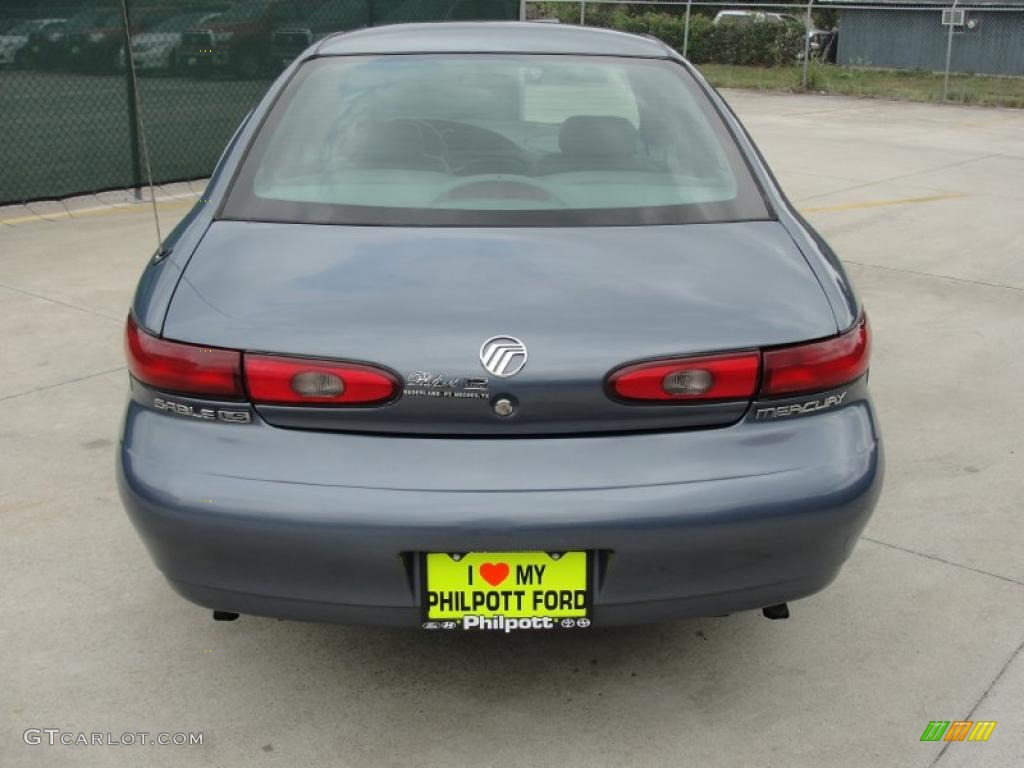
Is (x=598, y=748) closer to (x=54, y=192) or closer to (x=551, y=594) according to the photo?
(x=551, y=594)

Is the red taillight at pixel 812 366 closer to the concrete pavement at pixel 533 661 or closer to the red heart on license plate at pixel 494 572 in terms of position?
the red heart on license plate at pixel 494 572

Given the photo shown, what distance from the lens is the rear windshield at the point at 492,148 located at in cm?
299

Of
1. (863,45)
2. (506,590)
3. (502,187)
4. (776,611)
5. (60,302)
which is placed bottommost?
(863,45)

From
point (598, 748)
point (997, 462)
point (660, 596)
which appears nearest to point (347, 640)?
point (598, 748)

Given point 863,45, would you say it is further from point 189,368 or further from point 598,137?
point 189,368

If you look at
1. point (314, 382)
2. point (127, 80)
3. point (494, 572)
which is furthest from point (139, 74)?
point (494, 572)

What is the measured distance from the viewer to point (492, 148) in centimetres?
327

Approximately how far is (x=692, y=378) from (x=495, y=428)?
416 mm

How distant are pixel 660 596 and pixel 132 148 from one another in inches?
330

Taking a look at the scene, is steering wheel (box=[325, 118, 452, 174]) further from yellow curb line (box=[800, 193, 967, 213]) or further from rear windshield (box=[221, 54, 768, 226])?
yellow curb line (box=[800, 193, 967, 213])

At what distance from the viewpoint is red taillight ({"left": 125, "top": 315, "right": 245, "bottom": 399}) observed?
248 centimetres

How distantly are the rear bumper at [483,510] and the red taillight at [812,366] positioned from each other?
0.07 meters

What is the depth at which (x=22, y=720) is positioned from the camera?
2783 millimetres

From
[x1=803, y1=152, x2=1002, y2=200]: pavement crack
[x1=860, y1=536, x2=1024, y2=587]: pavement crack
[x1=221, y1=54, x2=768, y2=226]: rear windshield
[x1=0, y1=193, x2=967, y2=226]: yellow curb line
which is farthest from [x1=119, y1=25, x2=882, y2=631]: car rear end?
[x1=803, y1=152, x2=1002, y2=200]: pavement crack
